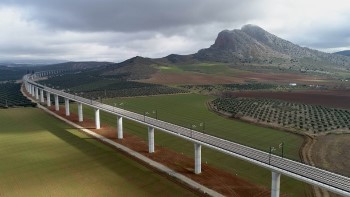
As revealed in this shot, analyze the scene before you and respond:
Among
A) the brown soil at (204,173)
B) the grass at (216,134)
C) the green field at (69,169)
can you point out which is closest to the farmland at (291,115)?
the grass at (216,134)

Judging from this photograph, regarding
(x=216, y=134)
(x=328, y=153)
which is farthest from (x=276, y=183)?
(x=216, y=134)

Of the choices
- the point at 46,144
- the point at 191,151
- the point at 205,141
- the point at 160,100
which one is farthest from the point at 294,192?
the point at 160,100

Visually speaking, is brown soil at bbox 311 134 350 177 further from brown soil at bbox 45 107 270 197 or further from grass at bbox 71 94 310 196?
brown soil at bbox 45 107 270 197

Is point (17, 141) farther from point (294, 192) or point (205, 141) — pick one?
point (294, 192)

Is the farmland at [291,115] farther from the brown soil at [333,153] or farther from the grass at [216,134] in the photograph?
the grass at [216,134]

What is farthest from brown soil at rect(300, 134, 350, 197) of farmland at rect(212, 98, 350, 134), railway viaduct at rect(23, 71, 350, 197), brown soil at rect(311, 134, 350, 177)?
railway viaduct at rect(23, 71, 350, 197)

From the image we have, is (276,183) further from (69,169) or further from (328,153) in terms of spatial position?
(69,169)

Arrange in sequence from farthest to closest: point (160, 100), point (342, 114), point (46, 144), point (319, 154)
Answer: point (160, 100) < point (342, 114) < point (46, 144) < point (319, 154)
